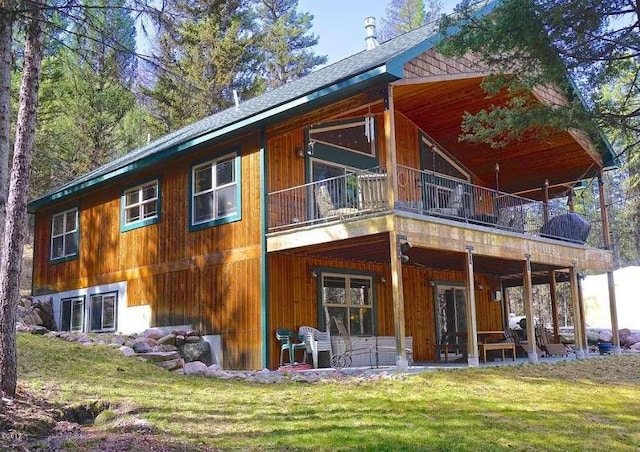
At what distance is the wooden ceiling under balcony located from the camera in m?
13.2

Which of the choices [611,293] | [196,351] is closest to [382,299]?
[196,351]

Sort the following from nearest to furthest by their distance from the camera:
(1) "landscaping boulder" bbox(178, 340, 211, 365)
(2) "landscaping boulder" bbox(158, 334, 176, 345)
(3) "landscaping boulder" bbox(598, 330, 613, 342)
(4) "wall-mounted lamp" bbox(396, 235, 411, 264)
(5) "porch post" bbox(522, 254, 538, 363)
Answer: (4) "wall-mounted lamp" bbox(396, 235, 411, 264)
(2) "landscaping boulder" bbox(158, 334, 176, 345)
(1) "landscaping boulder" bbox(178, 340, 211, 365)
(5) "porch post" bbox(522, 254, 538, 363)
(3) "landscaping boulder" bbox(598, 330, 613, 342)

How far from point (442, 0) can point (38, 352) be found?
36514mm

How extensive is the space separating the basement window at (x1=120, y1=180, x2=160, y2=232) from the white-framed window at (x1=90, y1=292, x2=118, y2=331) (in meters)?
1.84

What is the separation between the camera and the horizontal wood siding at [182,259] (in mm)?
12289

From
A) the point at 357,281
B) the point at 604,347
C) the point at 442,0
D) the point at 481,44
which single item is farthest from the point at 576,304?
the point at 442,0

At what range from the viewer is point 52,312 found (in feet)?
58.8

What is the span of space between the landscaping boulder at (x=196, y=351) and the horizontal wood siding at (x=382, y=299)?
5.82 ft

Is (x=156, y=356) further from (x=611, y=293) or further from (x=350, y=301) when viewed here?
(x=611, y=293)

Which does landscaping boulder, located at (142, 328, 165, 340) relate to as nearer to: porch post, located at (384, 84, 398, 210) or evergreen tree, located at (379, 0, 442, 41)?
porch post, located at (384, 84, 398, 210)

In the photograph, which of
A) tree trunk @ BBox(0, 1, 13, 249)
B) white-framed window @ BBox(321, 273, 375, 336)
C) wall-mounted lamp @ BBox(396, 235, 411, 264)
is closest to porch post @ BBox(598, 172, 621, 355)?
white-framed window @ BBox(321, 273, 375, 336)

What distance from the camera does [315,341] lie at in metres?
11.9

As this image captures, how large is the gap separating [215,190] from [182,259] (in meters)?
1.79

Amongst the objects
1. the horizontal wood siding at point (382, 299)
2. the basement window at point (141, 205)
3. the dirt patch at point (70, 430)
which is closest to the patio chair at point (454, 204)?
the horizontal wood siding at point (382, 299)
